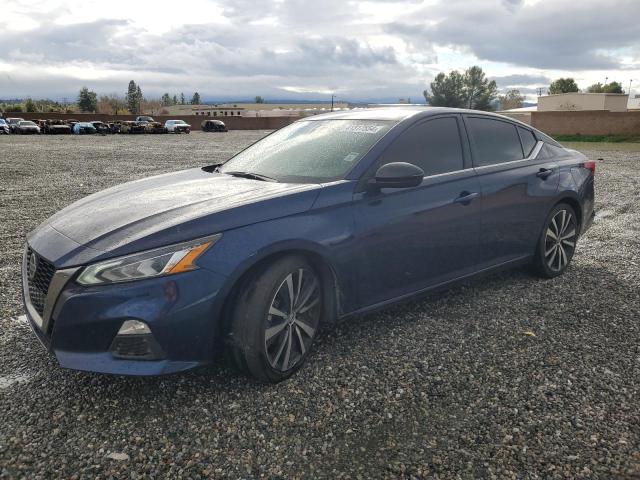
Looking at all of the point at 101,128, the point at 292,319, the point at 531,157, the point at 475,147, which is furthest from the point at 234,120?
the point at 292,319

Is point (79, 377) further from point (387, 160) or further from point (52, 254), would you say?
point (387, 160)

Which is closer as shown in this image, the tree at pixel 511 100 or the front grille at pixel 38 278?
the front grille at pixel 38 278

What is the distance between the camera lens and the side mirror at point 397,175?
343 cm

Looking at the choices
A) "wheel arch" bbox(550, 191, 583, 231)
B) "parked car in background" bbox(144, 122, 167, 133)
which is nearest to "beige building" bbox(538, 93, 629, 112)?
"parked car in background" bbox(144, 122, 167, 133)

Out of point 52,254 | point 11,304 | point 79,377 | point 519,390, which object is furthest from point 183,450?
point 11,304

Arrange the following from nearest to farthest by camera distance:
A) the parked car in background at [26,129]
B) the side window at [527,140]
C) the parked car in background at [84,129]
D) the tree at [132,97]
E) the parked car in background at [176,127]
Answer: the side window at [527,140]
the parked car in background at [26,129]
the parked car in background at [84,129]
the parked car in background at [176,127]
the tree at [132,97]

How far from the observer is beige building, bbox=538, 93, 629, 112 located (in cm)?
5991

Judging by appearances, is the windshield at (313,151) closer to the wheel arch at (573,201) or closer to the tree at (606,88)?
the wheel arch at (573,201)

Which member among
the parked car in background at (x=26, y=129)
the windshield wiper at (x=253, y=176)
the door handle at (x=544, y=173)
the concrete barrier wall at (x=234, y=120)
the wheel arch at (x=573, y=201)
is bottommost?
the wheel arch at (x=573, y=201)

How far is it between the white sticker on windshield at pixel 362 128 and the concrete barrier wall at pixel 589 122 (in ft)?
114

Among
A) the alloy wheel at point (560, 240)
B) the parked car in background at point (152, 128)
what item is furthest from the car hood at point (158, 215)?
the parked car in background at point (152, 128)

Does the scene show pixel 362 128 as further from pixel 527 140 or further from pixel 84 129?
pixel 84 129

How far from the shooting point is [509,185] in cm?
452

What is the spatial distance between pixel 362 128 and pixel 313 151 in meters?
0.41
